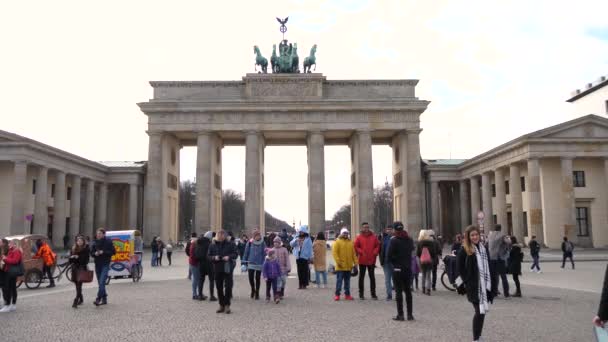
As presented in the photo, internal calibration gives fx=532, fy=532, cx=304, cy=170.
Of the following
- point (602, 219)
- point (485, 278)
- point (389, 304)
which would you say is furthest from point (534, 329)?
point (602, 219)

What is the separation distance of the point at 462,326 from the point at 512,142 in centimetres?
3849

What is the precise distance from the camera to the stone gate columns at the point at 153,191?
5312 cm

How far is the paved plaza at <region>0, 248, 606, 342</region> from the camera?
9.72 metres

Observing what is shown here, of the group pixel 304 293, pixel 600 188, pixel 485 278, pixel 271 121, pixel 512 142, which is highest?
pixel 271 121

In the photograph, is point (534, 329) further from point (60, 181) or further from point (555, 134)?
point (60, 181)

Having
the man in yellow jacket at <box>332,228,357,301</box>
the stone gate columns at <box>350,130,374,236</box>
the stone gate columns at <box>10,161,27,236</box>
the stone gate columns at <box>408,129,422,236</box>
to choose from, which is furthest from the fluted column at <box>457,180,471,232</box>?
the man in yellow jacket at <box>332,228,357,301</box>

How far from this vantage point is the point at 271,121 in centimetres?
5497

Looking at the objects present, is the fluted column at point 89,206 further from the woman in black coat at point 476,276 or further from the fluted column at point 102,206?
the woman in black coat at point 476,276

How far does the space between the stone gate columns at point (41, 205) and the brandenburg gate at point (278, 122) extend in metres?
11.1

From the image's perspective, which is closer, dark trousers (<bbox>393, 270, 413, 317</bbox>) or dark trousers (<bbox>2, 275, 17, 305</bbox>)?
dark trousers (<bbox>393, 270, 413, 317</bbox>)

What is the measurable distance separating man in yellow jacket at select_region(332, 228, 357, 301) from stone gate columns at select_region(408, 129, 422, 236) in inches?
1566

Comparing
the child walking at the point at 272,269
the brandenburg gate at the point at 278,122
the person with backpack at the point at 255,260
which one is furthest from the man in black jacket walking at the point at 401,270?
the brandenburg gate at the point at 278,122

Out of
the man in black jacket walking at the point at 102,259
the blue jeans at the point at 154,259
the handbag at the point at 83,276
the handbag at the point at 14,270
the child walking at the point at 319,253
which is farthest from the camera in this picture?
the blue jeans at the point at 154,259

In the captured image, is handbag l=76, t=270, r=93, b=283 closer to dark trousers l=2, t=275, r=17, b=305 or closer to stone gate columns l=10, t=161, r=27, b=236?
dark trousers l=2, t=275, r=17, b=305
